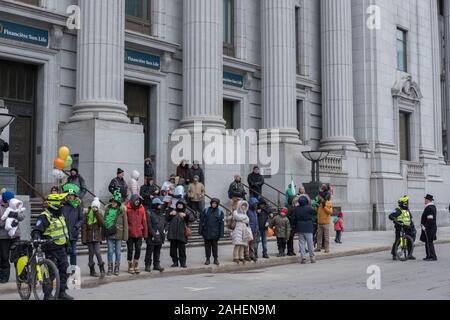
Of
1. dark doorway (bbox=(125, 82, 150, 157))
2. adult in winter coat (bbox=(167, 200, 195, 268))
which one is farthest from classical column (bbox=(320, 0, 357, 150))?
adult in winter coat (bbox=(167, 200, 195, 268))

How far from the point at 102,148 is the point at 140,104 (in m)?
5.65

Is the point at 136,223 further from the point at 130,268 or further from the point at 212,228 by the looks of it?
the point at 212,228

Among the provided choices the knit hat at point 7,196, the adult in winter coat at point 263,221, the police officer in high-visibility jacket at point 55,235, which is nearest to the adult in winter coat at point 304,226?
the adult in winter coat at point 263,221

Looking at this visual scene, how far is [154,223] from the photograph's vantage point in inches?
567

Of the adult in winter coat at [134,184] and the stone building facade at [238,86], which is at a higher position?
the stone building facade at [238,86]

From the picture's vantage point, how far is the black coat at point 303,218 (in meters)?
17.5

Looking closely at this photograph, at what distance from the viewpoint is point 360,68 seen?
109 feet

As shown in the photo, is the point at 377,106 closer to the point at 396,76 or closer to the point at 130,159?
the point at 396,76

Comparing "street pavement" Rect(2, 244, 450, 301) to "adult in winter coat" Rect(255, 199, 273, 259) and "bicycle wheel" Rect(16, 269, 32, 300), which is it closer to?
"bicycle wheel" Rect(16, 269, 32, 300)

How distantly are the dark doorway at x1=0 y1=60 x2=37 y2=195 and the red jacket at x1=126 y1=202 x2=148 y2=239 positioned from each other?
8.37 m

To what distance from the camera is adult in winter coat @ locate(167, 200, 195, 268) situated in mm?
15000

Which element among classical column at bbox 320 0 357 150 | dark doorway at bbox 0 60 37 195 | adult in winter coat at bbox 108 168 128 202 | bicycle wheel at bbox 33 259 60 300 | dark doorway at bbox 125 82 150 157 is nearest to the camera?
bicycle wheel at bbox 33 259 60 300

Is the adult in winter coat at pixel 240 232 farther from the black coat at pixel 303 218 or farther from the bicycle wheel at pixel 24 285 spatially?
the bicycle wheel at pixel 24 285
